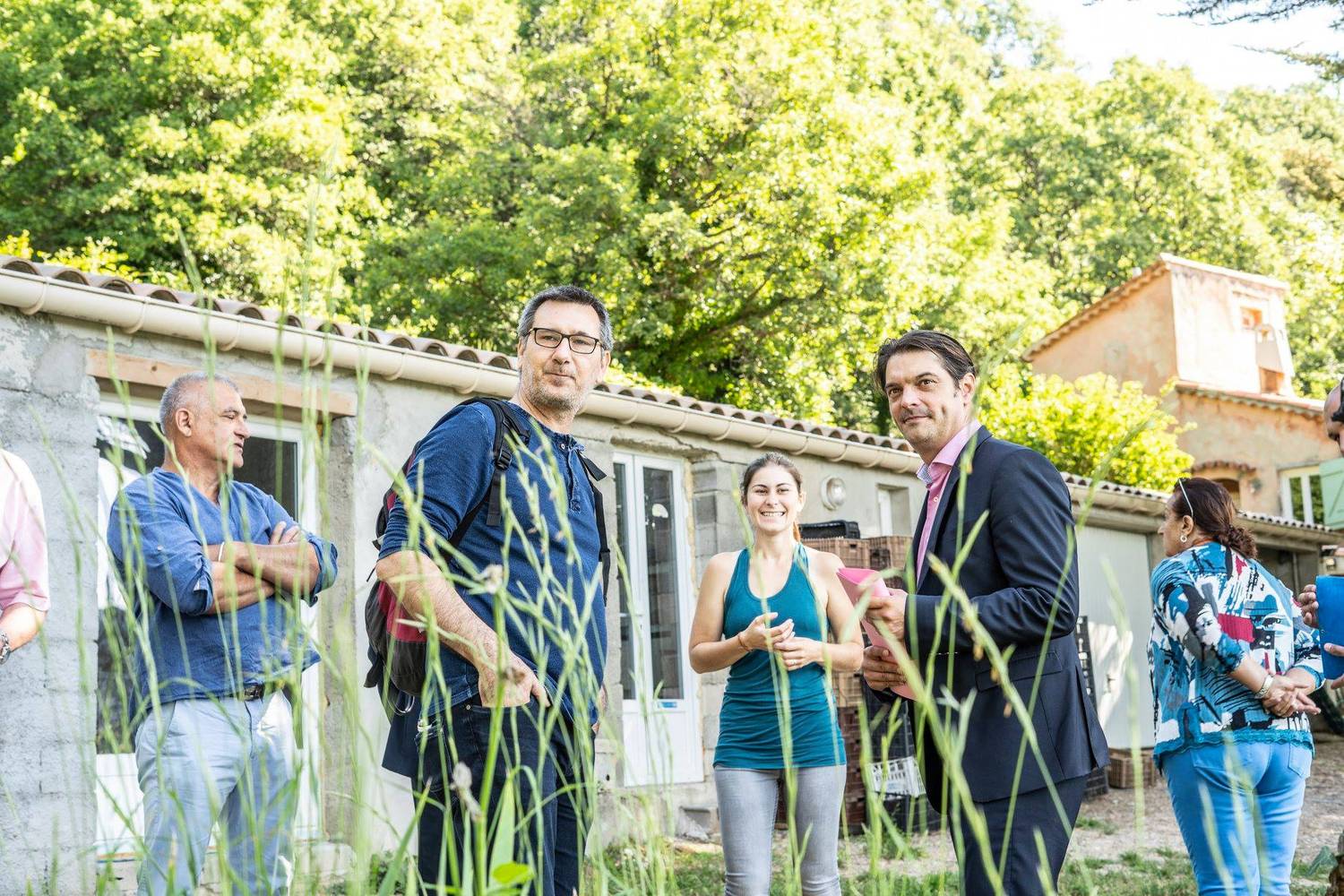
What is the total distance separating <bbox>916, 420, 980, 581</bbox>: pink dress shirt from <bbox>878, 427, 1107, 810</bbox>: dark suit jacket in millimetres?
35

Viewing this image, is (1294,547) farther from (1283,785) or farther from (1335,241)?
(1283,785)

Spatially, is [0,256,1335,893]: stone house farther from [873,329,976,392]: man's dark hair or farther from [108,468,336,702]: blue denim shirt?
[873,329,976,392]: man's dark hair

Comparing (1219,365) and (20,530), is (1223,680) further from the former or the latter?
(1219,365)

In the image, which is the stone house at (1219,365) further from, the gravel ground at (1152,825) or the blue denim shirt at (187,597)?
the blue denim shirt at (187,597)

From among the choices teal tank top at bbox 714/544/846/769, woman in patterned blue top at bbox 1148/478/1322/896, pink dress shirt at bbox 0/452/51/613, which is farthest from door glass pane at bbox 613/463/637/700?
pink dress shirt at bbox 0/452/51/613

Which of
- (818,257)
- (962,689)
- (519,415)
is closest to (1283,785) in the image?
(962,689)

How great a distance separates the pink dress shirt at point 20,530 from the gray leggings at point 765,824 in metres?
1.74

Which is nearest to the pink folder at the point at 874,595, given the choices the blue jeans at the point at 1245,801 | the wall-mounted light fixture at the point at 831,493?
the blue jeans at the point at 1245,801

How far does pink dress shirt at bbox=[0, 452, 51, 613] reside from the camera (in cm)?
264

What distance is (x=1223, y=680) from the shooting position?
11.6 ft

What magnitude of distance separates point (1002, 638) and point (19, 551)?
1818 millimetres

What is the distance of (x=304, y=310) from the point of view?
4.34ft

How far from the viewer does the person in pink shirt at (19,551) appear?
2.60 m

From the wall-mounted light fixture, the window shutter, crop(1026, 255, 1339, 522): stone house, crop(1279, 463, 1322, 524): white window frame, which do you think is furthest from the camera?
crop(1026, 255, 1339, 522): stone house
